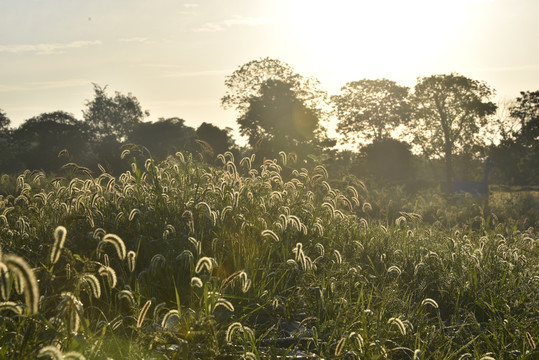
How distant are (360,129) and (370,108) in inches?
76.9

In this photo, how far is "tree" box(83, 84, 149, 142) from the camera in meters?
63.9

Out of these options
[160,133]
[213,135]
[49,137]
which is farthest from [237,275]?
[160,133]

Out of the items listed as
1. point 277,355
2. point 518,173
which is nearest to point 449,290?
point 277,355

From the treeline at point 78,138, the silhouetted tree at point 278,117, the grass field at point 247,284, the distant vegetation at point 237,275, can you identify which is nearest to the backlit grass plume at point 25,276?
the distant vegetation at point 237,275

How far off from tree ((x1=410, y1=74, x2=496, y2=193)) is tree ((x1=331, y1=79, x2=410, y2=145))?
3.27m

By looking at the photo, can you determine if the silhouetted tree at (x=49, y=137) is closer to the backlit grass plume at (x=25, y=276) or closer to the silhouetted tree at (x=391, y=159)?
the silhouetted tree at (x=391, y=159)

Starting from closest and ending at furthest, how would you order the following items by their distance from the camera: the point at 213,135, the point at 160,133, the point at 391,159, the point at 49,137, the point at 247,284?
1. the point at 247,284
2. the point at 213,135
3. the point at 391,159
4. the point at 49,137
5. the point at 160,133

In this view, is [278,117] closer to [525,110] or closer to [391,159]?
[391,159]

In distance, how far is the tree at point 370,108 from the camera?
145 ft

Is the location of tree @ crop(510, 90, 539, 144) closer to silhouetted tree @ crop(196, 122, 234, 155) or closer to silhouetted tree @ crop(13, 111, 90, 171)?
silhouetted tree @ crop(196, 122, 234, 155)

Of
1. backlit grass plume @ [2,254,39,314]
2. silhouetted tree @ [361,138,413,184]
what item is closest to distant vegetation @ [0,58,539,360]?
backlit grass plume @ [2,254,39,314]

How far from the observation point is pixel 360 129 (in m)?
44.6

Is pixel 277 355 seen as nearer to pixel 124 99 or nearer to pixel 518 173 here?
pixel 518 173

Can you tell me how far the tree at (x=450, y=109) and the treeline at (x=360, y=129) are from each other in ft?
0.24
